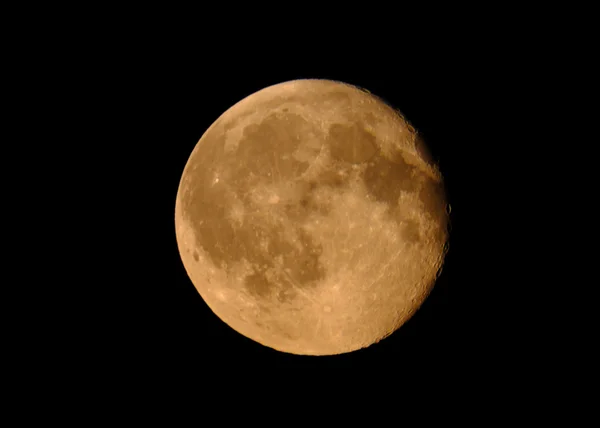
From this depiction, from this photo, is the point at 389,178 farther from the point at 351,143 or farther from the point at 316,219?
the point at 316,219

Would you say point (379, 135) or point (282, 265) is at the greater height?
point (379, 135)

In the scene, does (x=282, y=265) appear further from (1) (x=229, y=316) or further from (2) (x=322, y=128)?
(2) (x=322, y=128)

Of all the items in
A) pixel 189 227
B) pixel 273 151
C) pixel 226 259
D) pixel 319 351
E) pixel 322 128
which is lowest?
pixel 319 351

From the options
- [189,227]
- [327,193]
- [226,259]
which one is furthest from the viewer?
[189,227]

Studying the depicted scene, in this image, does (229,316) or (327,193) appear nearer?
(327,193)

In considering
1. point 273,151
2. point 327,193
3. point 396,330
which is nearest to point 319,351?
point 396,330
